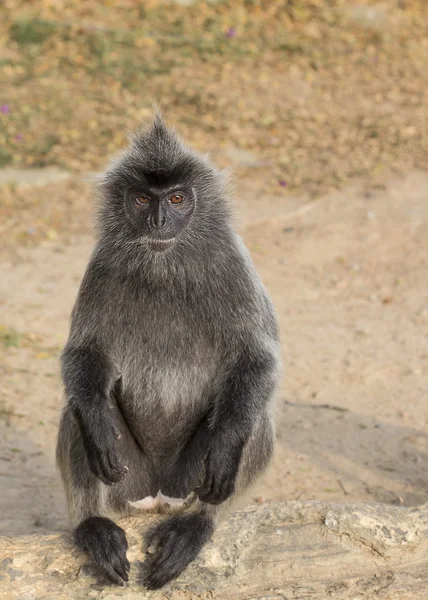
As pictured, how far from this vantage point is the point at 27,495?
4.86 m

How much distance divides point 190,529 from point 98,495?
0.43 metres

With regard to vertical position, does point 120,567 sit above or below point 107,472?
below

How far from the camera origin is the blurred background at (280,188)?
17.8 feet

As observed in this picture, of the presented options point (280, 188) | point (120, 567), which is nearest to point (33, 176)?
point (280, 188)

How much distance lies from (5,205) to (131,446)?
5.64 meters

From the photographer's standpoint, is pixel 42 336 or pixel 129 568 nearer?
pixel 129 568

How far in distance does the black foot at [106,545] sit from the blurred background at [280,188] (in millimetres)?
925

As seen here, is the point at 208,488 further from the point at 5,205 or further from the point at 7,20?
the point at 7,20

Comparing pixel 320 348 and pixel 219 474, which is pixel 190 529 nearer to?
pixel 219 474

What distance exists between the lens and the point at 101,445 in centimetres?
350

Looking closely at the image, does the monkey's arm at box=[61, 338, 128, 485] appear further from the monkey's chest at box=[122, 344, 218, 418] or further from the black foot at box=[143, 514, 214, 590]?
the black foot at box=[143, 514, 214, 590]

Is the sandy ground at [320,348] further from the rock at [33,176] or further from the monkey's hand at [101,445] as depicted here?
the rock at [33,176]

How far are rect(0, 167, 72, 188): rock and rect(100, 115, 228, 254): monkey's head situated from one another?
560 centimetres

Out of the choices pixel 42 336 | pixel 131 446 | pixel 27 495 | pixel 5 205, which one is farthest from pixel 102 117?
pixel 131 446
